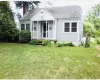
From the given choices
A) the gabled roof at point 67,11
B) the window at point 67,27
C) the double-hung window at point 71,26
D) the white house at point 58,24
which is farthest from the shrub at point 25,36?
the double-hung window at point 71,26

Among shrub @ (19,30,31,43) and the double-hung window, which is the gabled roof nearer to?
the double-hung window

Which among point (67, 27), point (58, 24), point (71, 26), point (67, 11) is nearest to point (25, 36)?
point (58, 24)

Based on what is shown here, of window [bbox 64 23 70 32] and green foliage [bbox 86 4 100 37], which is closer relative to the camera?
window [bbox 64 23 70 32]

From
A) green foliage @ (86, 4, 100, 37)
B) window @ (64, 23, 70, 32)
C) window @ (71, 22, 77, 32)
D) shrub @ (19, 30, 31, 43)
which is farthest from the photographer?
green foliage @ (86, 4, 100, 37)

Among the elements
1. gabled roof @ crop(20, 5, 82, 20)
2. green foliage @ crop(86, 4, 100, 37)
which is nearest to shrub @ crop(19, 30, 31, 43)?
gabled roof @ crop(20, 5, 82, 20)

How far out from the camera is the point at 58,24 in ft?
49.1

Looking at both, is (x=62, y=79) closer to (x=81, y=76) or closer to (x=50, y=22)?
(x=81, y=76)

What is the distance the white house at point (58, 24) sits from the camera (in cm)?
1429

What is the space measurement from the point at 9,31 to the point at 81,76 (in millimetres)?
12306

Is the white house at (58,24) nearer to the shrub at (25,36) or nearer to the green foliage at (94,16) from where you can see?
the shrub at (25,36)

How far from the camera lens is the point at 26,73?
4723 millimetres

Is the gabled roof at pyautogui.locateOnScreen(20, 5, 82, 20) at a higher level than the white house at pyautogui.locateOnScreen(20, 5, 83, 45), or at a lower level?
higher

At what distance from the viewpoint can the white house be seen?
46.9 feet

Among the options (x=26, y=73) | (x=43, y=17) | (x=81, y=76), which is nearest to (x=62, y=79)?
(x=81, y=76)
